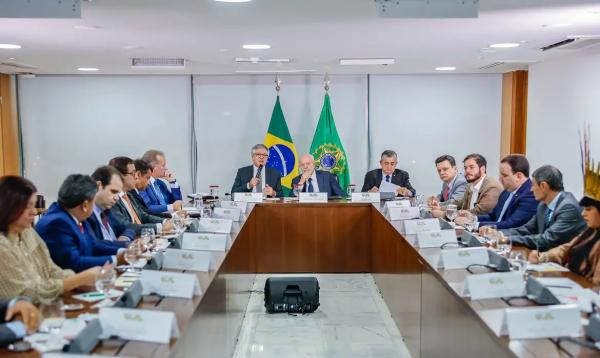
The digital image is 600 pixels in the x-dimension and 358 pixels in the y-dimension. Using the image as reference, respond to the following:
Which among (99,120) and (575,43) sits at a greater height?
(575,43)

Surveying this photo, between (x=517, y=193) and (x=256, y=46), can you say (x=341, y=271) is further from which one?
(x=256, y=46)

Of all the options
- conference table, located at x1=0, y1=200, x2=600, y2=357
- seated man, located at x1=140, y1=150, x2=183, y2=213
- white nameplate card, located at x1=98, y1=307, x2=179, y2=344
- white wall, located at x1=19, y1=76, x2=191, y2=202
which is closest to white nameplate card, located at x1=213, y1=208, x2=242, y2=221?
conference table, located at x1=0, y1=200, x2=600, y2=357

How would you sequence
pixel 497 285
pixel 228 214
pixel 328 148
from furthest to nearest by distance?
pixel 328 148 → pixel 228 214 → pixel 497 285

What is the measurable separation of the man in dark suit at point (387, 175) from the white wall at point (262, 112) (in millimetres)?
1787

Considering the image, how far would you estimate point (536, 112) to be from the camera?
299 inches

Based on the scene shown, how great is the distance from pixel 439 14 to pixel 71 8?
82.9 inches

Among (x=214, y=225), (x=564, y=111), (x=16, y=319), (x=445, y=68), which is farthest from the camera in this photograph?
(x=445, y=68)

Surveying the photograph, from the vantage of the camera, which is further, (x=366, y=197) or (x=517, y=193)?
(x=366, y=197)

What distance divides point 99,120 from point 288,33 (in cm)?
500

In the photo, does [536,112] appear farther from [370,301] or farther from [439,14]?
[439,14]

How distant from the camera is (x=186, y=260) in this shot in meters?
3.29

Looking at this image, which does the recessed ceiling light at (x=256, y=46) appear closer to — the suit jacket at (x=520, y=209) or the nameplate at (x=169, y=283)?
the suit jacket at (x=520, y=209)

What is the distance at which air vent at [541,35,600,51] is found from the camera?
5.32 meters

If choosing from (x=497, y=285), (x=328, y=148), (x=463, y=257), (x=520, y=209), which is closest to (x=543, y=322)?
(x=497, y=285)
